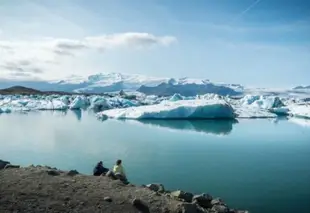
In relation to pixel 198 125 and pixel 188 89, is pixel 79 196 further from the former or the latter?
pixel 188 89

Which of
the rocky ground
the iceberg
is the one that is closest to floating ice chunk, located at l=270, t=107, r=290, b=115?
the iceberg

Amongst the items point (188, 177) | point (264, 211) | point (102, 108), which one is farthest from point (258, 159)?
point (102, 108)

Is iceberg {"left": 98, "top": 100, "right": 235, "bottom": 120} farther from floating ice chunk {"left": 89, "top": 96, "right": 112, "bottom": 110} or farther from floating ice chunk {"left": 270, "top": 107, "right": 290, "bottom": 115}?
floating ice chunk {"left": 89, "top": 96, "right": 112, "bottom": 110}

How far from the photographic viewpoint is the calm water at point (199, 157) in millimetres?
7293

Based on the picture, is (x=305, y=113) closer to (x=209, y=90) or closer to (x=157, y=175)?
(x=157, y=175)

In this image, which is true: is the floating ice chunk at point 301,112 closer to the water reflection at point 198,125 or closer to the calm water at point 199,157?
the water reflection at point 198,125

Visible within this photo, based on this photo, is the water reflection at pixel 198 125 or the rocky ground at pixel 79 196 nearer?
the rocky ground at pixel 79 196

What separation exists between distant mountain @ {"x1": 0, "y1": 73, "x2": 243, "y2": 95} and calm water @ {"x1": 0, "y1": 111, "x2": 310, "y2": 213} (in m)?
73.2

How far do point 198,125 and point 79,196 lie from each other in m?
16.5

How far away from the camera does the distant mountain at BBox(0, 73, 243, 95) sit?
9419 centimetres

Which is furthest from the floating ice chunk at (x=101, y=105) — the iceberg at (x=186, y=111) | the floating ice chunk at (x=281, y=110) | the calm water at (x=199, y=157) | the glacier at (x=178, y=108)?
the calm water at (x=199, y=157)

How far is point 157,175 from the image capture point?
8398 millimetres

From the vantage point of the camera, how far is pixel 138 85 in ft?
385

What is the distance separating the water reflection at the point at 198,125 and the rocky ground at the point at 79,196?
12.3 meters
